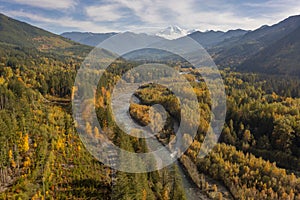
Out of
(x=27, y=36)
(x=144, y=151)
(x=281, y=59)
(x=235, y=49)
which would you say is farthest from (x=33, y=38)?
(x=144, y=151)

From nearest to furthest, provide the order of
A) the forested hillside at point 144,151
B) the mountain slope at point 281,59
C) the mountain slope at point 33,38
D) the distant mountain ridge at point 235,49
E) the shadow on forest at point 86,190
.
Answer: the shadow on forest at point 86,190
the forested hillside at point 144,151
the distant mountain ridge at point 235,49
the mountain slope at point 281,59
the mountain slope at point 33,38

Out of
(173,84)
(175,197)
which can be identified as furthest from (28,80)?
(175,197)

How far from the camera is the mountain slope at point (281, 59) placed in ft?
191

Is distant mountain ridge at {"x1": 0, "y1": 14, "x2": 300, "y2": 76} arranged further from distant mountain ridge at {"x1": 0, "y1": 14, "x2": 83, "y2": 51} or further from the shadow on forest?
the shadow on forest

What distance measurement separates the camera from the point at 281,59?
212ft

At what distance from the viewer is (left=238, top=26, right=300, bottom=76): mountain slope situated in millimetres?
58312

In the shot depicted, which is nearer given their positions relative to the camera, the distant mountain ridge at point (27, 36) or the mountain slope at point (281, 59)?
the mountain slope at point (281, 59)

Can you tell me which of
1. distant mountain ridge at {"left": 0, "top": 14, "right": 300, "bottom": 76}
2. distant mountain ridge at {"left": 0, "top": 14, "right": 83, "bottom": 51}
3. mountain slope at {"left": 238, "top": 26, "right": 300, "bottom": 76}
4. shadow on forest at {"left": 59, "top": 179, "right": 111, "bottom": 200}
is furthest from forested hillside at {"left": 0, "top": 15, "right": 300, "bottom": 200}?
distant mountain ridge at {"left": 0, "top": 14, "right": 83, "bottom": 51}

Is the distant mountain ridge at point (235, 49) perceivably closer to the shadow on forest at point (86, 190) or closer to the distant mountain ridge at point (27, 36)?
the distant mountain ridge at point (27, 36)

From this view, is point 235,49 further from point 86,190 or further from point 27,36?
point 86,190

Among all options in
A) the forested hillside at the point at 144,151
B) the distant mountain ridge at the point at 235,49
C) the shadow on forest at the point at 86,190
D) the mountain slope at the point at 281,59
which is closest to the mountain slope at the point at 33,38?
the distant mountain ridge at the point at 235,49

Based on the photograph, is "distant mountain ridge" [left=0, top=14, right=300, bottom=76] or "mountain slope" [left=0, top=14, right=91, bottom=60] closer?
"distant mountain ridge" [left=0, top=14, right=300, bottom=76]

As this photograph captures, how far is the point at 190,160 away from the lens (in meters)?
19.5

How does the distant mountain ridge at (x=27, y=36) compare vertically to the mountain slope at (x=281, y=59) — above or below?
above
